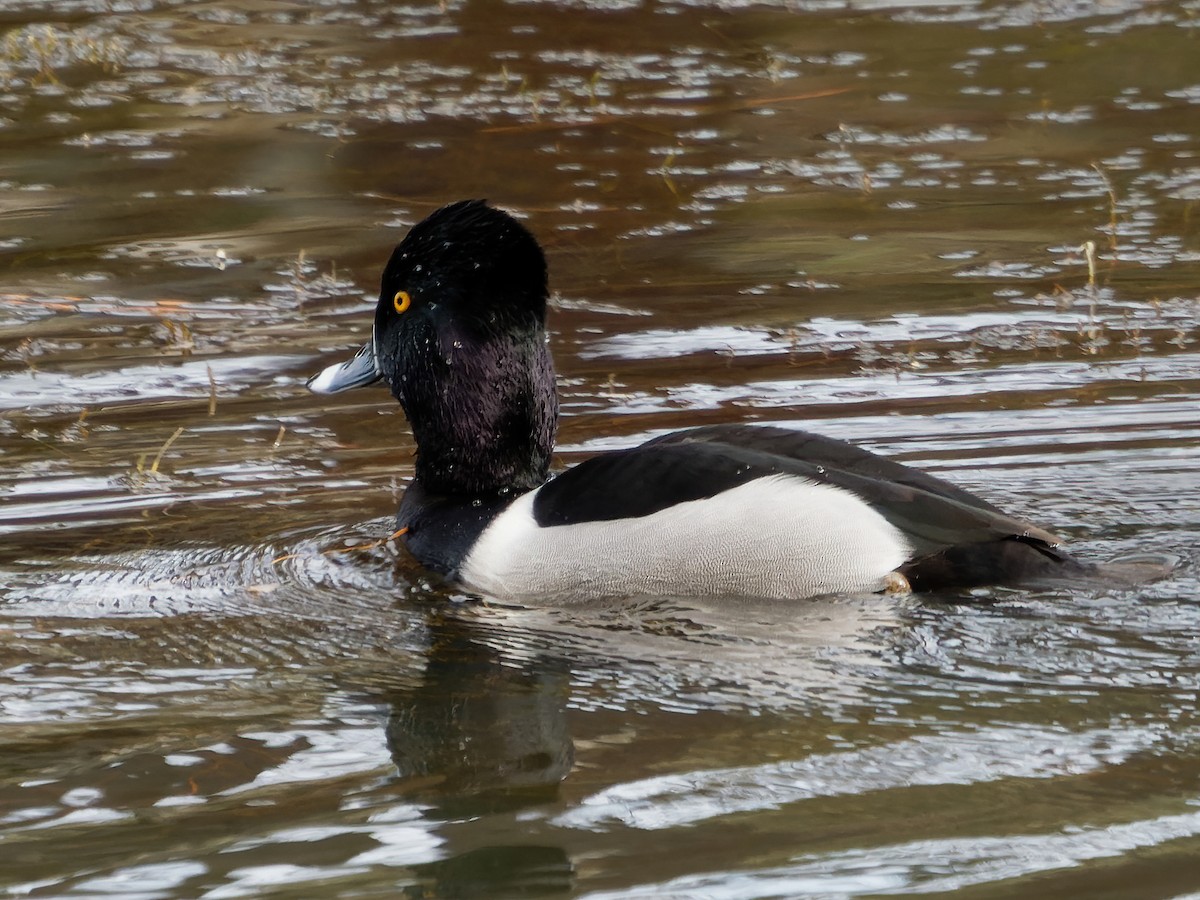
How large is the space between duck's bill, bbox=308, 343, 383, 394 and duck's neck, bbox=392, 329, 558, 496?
0.21 meters

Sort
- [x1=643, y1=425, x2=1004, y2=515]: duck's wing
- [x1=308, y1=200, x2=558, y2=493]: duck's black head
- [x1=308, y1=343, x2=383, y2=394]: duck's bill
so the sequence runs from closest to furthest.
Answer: [x1=643, y1=425, x2=1004, y2=515]: duck's wing, [x1=308, y1=200, x2=558, y2=493]: duck's black head, [x1=308, y1=343, x2=383, y2=394]: duck's bill

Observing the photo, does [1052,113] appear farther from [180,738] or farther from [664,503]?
[180,738]

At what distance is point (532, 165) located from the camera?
420 inches

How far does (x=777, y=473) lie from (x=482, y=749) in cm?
118

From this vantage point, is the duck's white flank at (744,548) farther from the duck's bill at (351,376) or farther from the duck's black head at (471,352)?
the duck's bill at (351,376)

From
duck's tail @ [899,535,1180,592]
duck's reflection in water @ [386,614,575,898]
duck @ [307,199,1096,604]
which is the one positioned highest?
duck @ [307,199,1096,604]

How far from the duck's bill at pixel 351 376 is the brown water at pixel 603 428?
1.39 ft

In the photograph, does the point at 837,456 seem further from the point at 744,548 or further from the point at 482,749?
the point at 482,749

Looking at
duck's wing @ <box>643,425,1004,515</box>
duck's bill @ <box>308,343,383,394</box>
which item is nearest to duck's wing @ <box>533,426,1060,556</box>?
duck's wing @ <box>643,425,1004,515</box>

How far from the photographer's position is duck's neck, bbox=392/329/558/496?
548 cm

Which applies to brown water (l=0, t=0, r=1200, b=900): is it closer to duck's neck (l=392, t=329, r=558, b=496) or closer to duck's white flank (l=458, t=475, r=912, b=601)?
duck's white flank (l=458, t=475, r=912, b=601)

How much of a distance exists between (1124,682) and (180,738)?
2.18m

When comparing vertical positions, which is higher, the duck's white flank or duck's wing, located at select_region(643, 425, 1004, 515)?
duck's wing, located at select_region(643, 425, 1004, 515)

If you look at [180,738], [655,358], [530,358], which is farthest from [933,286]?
[180,738]
